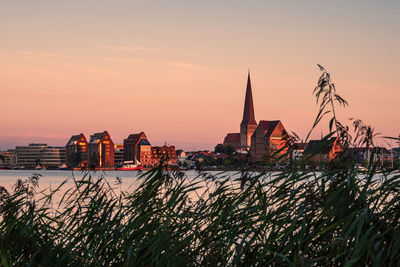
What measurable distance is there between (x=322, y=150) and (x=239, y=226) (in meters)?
1.28

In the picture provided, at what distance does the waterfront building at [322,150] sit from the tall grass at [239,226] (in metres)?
0.15

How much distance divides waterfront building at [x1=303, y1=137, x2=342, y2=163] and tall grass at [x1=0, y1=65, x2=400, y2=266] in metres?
0.15

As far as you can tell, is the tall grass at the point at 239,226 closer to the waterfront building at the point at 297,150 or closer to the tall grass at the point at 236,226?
the tall grass at the point at 236,226

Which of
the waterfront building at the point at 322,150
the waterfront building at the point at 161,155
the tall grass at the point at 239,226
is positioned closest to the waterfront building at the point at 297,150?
the waterfront building at the point at 322,150

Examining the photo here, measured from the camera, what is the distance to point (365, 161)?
20.6ft

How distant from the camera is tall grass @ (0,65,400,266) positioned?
524cm

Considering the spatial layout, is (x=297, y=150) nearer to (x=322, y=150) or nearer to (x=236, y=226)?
(x=322, y=150)

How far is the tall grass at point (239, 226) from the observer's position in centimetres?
524

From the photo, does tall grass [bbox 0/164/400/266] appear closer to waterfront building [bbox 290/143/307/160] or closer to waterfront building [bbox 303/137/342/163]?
waterfront building [bbox 303/137/342/163]

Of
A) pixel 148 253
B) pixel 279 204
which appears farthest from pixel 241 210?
pixel 148 253

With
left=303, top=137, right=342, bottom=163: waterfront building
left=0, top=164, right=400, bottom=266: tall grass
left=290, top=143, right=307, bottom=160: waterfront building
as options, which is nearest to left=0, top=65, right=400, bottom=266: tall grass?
left=0, top=164, right=400, bottom=266: tall grass

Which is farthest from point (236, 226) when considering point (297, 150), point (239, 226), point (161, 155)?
point (161, 155)

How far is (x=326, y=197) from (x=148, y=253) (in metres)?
1.92

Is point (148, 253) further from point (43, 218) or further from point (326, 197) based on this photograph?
point (43, 218)
